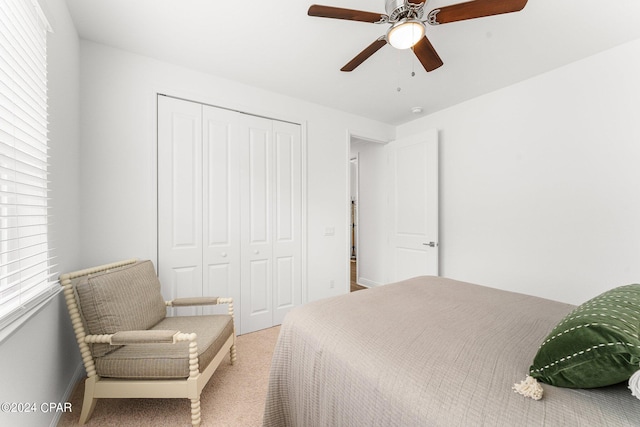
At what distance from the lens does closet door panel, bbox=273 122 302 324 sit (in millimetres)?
2965

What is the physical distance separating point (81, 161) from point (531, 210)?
13.3 ft

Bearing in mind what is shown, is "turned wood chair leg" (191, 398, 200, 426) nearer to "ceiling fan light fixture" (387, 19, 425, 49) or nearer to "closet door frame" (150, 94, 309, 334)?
"closet door frame" (150, 94, 309, 334)

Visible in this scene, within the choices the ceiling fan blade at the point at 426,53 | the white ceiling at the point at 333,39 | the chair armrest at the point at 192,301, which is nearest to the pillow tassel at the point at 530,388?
the ceiling fan blade at the point at 426,53

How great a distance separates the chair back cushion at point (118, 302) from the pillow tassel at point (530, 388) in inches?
77.1

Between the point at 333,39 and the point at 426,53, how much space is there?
0.75m

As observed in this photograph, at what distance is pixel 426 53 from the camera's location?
1687 millimetres

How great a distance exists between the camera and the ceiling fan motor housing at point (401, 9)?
1.34 m

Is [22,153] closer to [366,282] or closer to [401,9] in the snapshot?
[401,9]

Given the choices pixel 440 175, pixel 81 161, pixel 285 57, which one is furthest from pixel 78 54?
pixel 440 175

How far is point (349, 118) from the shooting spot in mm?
3549

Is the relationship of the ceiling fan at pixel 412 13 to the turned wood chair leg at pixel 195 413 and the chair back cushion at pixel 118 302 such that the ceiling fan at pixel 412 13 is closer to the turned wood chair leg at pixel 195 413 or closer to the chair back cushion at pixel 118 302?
the chair back cushion at pixel 118 302

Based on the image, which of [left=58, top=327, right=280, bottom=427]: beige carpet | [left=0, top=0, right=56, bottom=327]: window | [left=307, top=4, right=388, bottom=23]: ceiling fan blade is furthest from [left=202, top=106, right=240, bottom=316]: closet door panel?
[left=307, top=4, right=388, bottom=23]: ceiling fan blade

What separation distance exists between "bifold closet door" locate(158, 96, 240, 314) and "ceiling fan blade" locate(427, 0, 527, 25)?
78.7 inches

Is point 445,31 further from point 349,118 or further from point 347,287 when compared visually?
point 347,287
